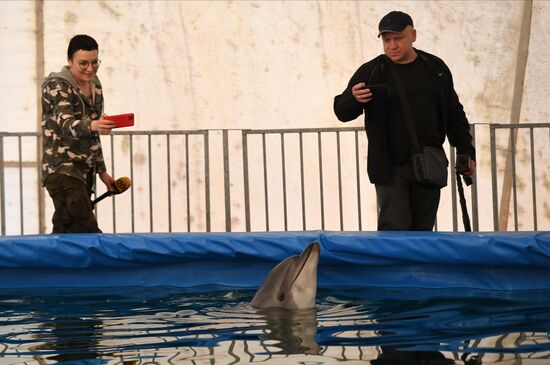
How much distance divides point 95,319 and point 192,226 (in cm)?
627

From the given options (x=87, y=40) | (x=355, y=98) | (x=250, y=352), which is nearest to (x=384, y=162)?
(x=355, y=98)

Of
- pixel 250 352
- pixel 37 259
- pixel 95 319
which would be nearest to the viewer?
pixel 250 352

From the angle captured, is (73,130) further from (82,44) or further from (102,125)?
(82,44)

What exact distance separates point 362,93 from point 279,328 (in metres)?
1.97

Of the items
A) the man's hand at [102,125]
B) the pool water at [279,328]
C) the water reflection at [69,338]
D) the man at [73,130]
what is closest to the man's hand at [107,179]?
the man at [73,130]

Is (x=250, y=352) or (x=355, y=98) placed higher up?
(x=355, y=98)

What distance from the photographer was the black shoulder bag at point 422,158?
5.89 metres

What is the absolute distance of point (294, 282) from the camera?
4703 mm

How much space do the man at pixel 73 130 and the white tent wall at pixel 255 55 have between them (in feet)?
15.8

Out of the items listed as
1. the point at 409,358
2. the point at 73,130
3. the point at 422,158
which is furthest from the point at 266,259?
the point at 409,358

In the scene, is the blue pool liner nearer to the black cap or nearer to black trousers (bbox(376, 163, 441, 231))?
black trousers (bbox(376, 163, 441, 231))

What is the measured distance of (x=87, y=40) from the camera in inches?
241

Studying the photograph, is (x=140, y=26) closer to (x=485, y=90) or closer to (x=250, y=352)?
(x=485, y=90)

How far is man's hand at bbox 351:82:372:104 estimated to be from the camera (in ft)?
19.2
